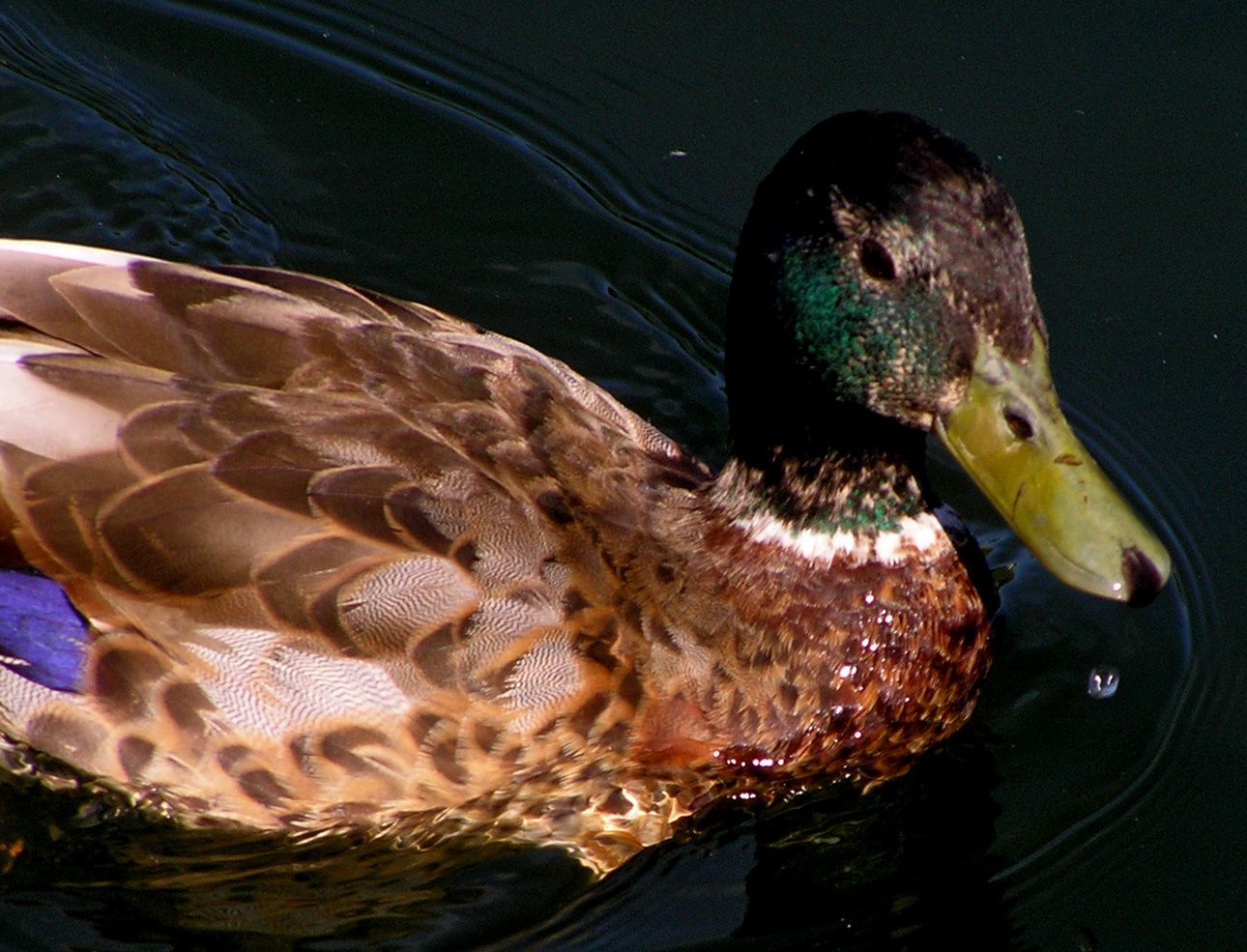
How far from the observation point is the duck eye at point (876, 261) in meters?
3.84

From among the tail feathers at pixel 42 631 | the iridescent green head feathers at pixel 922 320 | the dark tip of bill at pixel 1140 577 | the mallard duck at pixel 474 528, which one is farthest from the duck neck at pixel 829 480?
the tail feathers at pixel 42 631

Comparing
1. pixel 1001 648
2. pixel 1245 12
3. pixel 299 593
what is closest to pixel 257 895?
pixel 299 593

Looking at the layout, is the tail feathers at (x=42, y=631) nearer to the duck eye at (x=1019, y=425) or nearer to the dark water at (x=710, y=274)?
the dark water at (x=710, y=274)

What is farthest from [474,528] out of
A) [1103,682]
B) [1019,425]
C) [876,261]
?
[1103,682]

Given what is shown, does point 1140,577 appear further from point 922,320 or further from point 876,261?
point 876,261

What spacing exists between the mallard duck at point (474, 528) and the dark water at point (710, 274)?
0.23 meters

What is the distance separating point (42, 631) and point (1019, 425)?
7.63 feet

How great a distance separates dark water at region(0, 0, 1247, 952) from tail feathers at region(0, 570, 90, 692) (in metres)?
0.43

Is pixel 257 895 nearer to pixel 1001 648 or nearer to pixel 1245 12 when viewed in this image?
pixel 1001 648

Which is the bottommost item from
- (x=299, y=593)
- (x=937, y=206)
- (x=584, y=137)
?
(x=299, y=593)

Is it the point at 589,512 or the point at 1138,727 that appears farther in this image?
the point at 1138,727

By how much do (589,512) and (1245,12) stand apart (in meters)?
3.54

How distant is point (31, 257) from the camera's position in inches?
169

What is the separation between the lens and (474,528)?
4.00 meters
